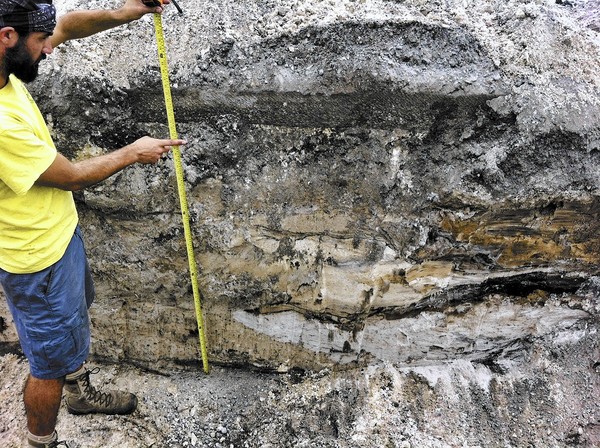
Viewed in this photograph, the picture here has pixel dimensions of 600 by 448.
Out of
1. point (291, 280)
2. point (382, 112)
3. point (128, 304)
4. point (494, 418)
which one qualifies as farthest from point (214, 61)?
point (494, 418)

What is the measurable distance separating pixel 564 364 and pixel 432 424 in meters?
0.87

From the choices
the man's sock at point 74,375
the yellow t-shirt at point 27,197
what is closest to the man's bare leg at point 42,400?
the man's sock at point 74,375

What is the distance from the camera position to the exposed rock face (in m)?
2.49

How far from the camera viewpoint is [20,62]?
1854mm

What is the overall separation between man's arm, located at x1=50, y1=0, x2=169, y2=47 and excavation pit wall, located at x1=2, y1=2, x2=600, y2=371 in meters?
0.26

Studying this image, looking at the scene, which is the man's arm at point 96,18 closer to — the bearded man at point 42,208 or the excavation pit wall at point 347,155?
the bearded man at point 42,208

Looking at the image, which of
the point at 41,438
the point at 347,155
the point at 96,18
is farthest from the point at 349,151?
the point at 41,438

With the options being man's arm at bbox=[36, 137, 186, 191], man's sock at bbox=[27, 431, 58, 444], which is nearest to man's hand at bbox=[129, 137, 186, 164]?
man's arm at bbox=[36, 137, 186, 191]

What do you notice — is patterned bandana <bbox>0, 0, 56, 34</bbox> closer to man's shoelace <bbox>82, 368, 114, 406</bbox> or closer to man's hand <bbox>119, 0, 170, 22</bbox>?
man's hand <bbox>119, 0, 170, 22</bbox>

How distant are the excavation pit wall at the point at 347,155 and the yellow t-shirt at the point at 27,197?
54 cm

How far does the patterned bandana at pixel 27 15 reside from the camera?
174 centimetres

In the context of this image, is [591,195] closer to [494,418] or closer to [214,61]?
[494,418]

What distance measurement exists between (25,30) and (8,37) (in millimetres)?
65

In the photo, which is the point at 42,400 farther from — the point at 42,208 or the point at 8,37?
the point at 8,37
